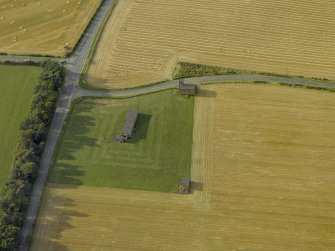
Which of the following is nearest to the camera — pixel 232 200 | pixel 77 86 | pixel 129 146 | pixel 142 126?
pixel 232 200

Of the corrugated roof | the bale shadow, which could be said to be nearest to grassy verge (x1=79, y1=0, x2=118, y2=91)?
the corrugated roof

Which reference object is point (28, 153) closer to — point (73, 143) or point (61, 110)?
point (73, 143)

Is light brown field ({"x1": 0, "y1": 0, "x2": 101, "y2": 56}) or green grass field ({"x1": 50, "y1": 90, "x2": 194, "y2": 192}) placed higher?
light brown field ({"x1": 0, "y1": 0, "x2": 101, "y2": 56})

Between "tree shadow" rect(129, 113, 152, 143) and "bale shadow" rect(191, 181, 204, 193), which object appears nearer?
"bale shadow" rect(191, 181, 204, 193)

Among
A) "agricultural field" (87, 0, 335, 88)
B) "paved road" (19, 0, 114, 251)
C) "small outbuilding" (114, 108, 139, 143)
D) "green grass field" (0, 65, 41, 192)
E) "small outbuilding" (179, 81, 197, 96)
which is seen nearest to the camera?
"paved road" (19, 0, 114, 251)

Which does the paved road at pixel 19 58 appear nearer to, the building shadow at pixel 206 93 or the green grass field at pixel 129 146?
the green grass field at pixel 129 146

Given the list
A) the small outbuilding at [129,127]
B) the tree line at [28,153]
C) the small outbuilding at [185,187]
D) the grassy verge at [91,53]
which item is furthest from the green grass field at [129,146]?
the tree line at [28,153]

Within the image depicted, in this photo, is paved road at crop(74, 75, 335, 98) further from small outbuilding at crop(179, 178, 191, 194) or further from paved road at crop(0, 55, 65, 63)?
small outbuilding at crop(179, 178, 191, 194)

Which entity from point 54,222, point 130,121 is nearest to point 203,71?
point 130,121
